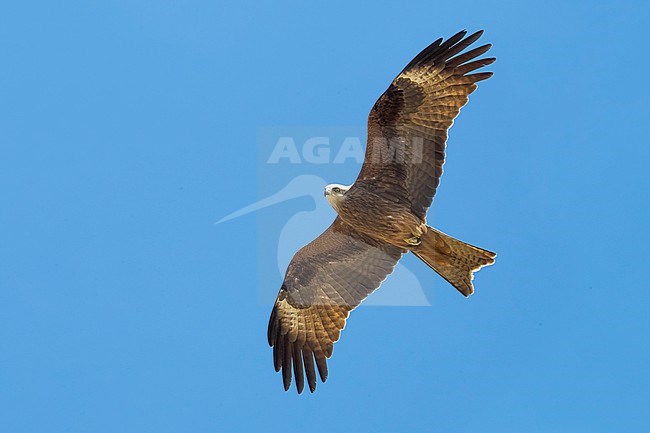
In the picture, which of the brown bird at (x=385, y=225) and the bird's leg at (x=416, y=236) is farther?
the bird's leg at (x=416, y=236)

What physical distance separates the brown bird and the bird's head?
0.01 meters

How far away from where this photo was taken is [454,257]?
507 inches

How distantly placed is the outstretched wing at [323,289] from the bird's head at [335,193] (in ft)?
1.73

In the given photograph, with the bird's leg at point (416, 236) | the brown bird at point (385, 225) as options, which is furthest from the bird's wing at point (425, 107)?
the bird's leg at point (416, 236)

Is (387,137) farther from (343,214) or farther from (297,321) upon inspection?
(297,321)

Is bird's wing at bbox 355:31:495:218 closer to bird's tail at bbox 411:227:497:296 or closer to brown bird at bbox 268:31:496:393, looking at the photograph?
brown bird at bbox 268:31:496:393

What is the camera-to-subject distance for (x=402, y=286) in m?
14.3

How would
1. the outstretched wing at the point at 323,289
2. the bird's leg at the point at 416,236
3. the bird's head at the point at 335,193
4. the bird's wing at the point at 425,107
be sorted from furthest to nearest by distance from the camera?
the outstretched wing at the point at 323,289
the bird's head at the point at 335,193
the bird's leg at the point at 416,236
the bird's wing at the point at 425,107

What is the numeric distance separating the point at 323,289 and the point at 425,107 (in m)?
2.87

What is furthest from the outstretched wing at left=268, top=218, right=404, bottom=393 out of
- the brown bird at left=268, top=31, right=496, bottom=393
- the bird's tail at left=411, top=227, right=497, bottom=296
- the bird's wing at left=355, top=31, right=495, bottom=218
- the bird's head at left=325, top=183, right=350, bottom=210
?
the bird's wing at left=355, top=31, right=495, bottom=218

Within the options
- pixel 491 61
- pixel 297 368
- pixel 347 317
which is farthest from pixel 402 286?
pixel 491 61

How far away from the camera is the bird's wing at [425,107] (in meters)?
12.4

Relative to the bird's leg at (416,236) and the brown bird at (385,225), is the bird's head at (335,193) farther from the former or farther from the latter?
the bird's leg at (416,236)

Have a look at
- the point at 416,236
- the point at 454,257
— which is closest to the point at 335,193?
the point at 416,236
